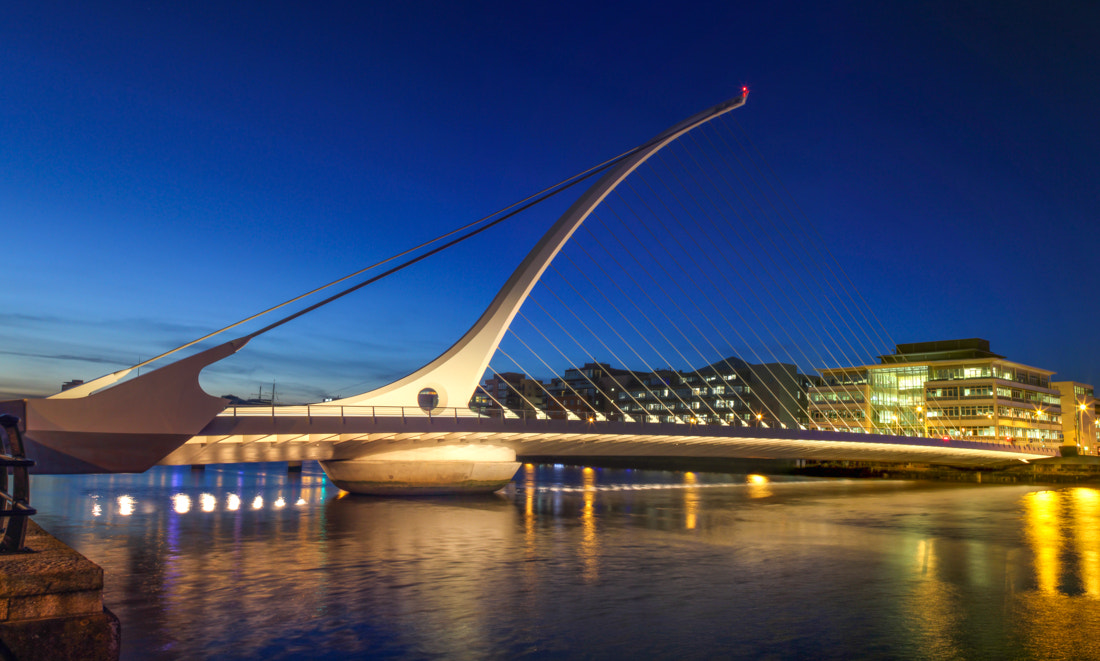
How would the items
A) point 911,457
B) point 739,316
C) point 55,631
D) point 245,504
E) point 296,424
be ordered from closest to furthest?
point 55,631
point 296,424
point 245,504
point 739,316
point 911,457

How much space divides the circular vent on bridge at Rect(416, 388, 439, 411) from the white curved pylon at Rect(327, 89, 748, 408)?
229 mm

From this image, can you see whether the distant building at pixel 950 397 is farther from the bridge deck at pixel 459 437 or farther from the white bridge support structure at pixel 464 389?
the white bridge support structure at pixel 464 389

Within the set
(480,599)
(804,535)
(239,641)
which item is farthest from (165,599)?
(804,535)

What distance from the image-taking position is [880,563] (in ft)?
54.5

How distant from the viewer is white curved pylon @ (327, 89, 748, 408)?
2877 centimetres

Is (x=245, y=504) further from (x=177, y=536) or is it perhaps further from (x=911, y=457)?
(x=911, y=457)

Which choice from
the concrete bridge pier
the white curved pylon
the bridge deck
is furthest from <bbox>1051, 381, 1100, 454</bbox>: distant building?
the concrete bridge pier

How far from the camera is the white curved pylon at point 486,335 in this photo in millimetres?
28766

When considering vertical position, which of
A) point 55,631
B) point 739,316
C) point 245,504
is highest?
point 739,316

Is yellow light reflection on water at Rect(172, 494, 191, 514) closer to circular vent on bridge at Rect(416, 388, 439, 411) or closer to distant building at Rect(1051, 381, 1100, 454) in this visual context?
circular vent on bridge at Rect(416, 388, 439, 411)

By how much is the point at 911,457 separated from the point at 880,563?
3846cm

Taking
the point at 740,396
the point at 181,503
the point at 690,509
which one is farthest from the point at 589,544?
the point at 740,396

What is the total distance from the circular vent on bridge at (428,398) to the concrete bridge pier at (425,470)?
9.51 feet

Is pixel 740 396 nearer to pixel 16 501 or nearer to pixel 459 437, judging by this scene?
pixel 459 437
